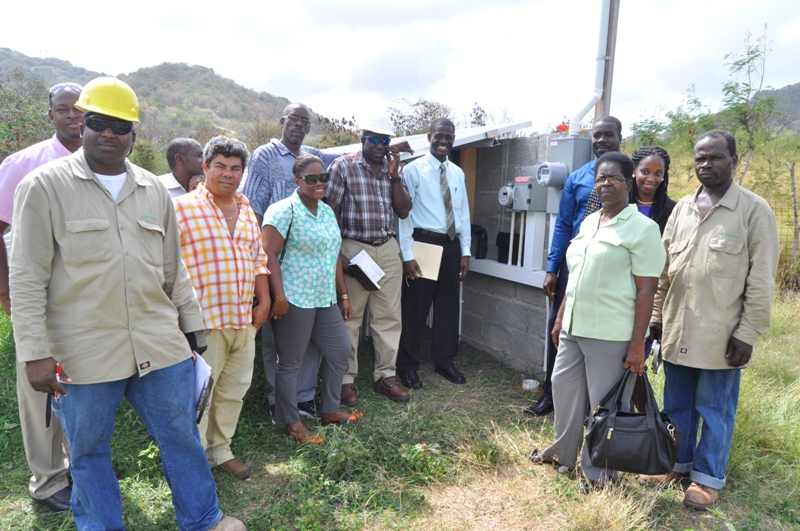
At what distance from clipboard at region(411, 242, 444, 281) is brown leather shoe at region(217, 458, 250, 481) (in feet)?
7.01

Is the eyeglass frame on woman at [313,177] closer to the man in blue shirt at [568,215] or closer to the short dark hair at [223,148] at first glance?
the short dark hair at [223,148]

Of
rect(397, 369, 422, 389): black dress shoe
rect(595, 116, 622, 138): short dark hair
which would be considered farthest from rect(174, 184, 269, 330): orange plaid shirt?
rect(595, 116, 622, 138): short dark hair

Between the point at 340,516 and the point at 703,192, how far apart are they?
106 inches

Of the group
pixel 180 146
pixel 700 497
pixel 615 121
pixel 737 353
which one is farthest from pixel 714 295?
pixel 180 146

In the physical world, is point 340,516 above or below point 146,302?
below

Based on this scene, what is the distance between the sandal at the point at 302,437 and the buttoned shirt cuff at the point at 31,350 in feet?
6.22

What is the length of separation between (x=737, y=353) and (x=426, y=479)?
6.12 ft

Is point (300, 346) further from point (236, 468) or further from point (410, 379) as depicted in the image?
point (410, 379)

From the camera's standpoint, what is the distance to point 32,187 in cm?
213

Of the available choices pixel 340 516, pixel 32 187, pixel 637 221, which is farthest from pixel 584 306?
pixel 32 187

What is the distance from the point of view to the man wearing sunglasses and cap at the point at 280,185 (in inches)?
165

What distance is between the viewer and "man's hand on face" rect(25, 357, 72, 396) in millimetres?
2107

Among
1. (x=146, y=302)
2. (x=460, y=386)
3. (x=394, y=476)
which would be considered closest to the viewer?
(x=146, y=302)

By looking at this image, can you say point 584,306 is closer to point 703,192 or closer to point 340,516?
point 703,192
